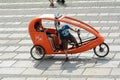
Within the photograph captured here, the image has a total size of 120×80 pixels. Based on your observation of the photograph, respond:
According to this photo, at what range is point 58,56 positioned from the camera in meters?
12.6

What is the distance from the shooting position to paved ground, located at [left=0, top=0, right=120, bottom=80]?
1098 centimetres

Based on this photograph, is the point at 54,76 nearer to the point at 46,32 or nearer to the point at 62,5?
the point at 46,32

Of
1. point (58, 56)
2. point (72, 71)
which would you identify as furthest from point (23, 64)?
point (72, 71)

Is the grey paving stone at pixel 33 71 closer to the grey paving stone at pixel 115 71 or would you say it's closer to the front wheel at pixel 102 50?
the front wheel at pixel 102 50

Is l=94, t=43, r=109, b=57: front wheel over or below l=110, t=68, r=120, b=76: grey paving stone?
over

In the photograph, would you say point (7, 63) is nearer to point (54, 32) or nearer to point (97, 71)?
point (54, 32)

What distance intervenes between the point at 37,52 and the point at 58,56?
0.77m

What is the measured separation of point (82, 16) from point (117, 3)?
10.9ft

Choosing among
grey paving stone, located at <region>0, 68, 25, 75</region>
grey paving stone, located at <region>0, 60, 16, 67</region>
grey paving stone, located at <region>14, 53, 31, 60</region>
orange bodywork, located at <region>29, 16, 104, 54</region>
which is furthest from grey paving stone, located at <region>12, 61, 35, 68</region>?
orange bodywork, located at <region>29, 16, 104, 54</region>

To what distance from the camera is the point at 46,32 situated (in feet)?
40.4

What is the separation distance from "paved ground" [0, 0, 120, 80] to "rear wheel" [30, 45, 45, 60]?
162 mm

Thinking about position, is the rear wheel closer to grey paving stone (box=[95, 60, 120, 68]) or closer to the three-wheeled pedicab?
the three-wheeled pedicab

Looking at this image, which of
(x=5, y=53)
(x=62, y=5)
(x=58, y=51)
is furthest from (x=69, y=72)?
(x=62, y=5)

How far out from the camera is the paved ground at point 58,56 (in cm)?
1098
